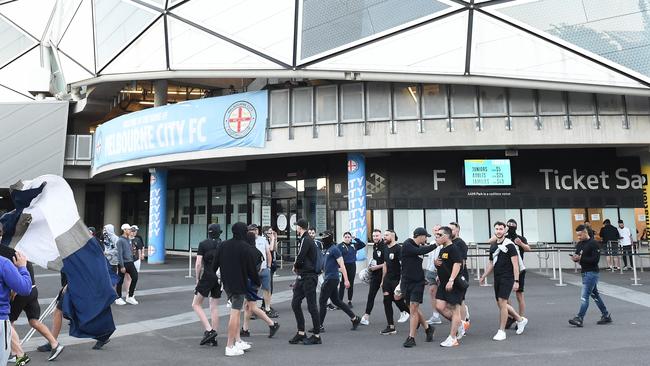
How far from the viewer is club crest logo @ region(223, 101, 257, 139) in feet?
62.0

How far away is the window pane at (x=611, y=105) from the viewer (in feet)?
55.3

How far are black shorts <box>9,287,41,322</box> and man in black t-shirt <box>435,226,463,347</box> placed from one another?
18.1 ft

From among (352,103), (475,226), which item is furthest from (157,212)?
(475,226)

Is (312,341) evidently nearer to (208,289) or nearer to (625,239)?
(208,289)

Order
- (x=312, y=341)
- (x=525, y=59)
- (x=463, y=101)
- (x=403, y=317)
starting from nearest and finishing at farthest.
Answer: (x=312, y=341), (x=403, y=317), (x=525, y=59), (x=463, y=101)

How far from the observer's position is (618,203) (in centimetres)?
1894

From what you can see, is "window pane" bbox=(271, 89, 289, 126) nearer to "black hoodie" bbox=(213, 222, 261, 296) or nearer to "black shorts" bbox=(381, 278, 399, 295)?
"black shorts" bbox=(381, 278, 399, 295)

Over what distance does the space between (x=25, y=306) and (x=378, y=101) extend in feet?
46.6

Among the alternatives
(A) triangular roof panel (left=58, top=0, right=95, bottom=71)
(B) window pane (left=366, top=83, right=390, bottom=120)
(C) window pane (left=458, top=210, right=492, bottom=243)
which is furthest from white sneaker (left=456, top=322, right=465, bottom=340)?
(A) triangular roof panel (left=58, top=0, right=95, bottom=71)

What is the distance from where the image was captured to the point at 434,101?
57.7 ft

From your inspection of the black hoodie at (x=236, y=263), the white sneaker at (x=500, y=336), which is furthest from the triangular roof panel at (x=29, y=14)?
the white sneaker at (x=500, y=336)

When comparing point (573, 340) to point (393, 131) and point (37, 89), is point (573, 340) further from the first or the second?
point (37, 89)

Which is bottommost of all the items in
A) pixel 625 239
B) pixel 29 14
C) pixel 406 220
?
pixel 625 239

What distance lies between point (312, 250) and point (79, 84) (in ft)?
67.9
